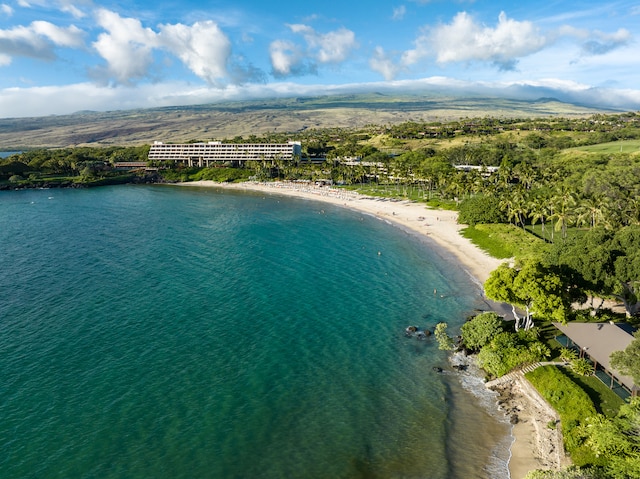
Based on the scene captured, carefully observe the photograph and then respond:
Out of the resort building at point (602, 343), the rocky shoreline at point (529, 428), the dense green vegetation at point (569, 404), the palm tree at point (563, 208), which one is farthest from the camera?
the palm tree at point (563, 208)

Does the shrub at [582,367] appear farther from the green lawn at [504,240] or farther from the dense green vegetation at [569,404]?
the green lawn at [504,240]

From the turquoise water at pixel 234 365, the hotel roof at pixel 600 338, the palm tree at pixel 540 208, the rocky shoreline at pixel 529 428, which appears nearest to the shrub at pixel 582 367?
the hotel roof at pixel 600 338

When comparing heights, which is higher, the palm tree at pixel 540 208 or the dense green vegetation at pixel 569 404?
the palm tree at pixel 540 208

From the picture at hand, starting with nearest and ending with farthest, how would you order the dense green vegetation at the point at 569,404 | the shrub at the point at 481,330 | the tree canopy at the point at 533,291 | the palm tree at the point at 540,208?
the dense green vegetation at the point at 569,404, the tree canopy at the point at 533,291, the shrub at the point at 481,330, the palm tree at the point at 540,208

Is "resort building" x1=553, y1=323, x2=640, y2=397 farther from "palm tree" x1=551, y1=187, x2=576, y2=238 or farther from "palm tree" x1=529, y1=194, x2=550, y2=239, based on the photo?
"palm tree" x1=529, y1=194, x2=550, y2=239

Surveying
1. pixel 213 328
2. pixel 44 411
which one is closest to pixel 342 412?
pixel 213 328

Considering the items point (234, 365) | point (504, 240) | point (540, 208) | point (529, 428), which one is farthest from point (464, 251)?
point (234, 365)

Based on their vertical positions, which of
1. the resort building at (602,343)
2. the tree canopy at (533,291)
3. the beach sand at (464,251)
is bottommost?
the beach sand at (464,251)

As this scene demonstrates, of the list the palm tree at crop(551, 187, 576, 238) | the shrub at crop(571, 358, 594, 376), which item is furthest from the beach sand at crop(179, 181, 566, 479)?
the palm tree at crop(551, 187, 576, 238)
